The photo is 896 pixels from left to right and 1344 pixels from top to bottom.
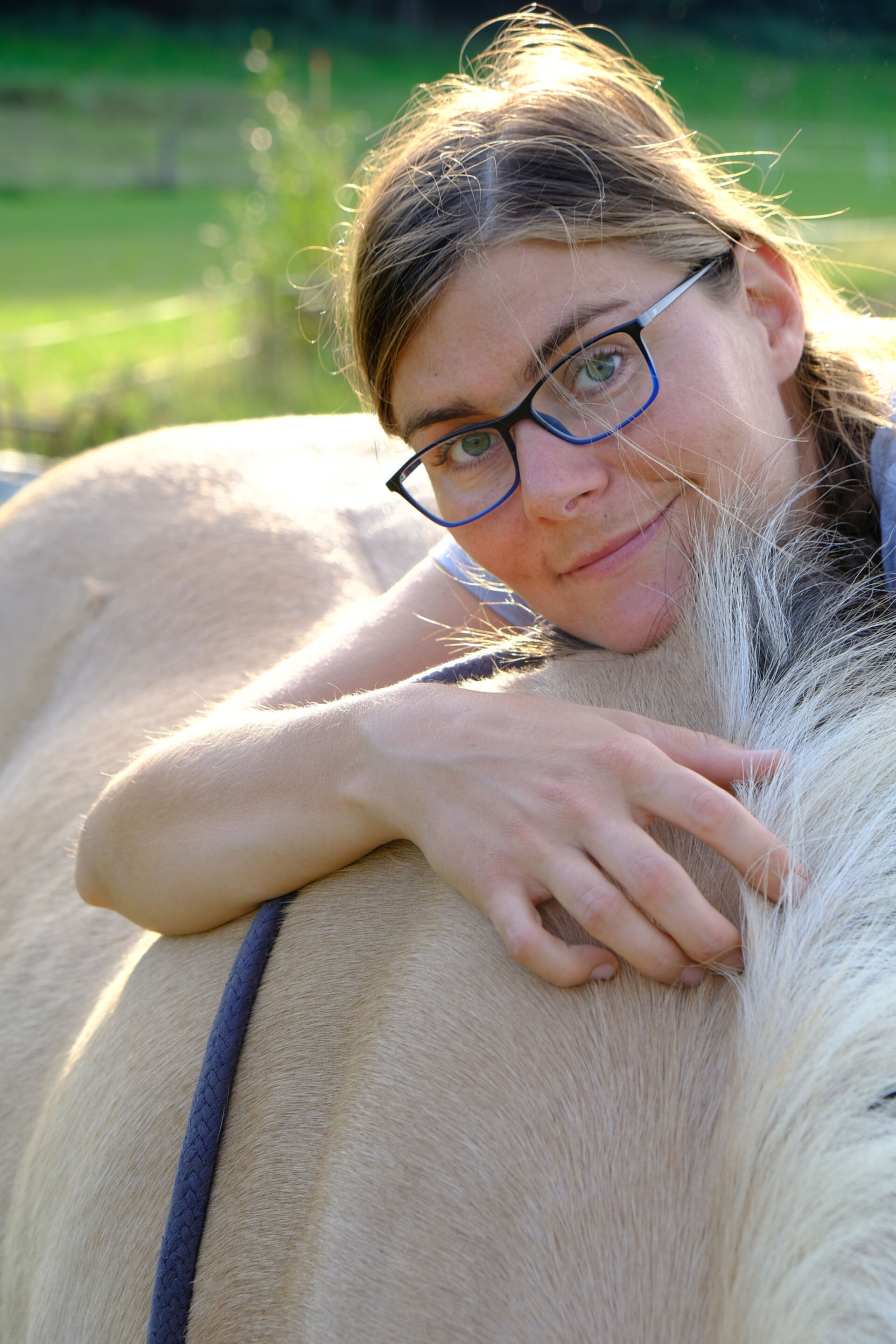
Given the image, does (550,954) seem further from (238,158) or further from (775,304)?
(238,158)

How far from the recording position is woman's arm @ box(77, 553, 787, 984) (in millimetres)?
824

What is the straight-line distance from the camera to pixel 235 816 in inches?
47.0

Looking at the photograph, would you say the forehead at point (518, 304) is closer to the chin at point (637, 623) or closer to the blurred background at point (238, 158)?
the chin at point (637, 623)

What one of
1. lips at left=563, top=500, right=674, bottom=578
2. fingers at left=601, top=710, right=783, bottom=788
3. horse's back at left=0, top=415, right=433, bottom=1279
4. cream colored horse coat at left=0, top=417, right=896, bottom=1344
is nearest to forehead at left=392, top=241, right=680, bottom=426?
lips at left=563, top=500, right=674, bottom=578

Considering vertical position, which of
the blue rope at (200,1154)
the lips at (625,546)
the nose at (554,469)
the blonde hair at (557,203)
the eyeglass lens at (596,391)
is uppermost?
the blonde hair at (557,203)

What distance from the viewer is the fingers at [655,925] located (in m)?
0.80

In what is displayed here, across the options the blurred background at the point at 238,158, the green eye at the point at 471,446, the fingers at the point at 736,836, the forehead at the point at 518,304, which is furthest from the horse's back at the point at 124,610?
the fingers at the point at 736,836

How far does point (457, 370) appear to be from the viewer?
1.23 meters

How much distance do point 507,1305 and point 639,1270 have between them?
0.31 ft

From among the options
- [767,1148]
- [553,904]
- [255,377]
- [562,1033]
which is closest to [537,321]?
[553,904]

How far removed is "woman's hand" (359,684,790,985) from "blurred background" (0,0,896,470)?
1009mm

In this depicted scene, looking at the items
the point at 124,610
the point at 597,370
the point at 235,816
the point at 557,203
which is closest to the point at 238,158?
the point at 124,610

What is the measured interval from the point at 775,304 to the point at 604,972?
97 cm

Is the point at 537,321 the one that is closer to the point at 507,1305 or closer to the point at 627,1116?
the point at 627,1116
